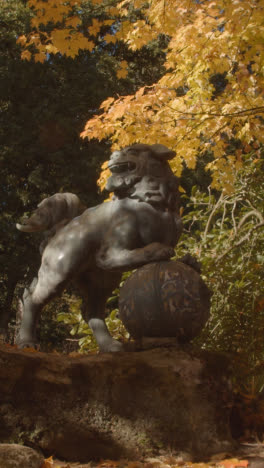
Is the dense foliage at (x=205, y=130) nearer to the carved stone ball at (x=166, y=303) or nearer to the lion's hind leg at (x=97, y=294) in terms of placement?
the carved stone ball at (x=166, y=303)

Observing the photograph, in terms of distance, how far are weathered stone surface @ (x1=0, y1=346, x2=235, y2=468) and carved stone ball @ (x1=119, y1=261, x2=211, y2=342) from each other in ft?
0.62

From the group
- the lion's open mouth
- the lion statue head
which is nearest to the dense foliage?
the lion statue head

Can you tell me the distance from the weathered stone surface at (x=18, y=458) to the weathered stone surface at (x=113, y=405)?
35cm

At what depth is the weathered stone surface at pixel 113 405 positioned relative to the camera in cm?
215

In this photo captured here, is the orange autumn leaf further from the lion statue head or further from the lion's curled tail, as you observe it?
the lion's curled tail

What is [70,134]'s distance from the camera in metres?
11.5

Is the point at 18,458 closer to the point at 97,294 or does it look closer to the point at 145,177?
the point at 97,294

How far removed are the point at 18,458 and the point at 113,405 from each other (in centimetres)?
69

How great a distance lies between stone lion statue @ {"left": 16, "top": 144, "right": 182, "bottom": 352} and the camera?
2.91 metres

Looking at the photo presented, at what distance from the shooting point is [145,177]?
305 centimetres

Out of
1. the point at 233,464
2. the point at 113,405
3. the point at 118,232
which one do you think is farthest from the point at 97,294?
the point at 233,464

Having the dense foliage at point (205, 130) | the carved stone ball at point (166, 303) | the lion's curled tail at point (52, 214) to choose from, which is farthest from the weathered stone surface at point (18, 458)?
the lion's curled tail at point (52, 214)

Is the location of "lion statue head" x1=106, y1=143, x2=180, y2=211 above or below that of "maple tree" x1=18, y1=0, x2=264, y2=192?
below

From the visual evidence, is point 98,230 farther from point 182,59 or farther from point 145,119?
point 182,59
